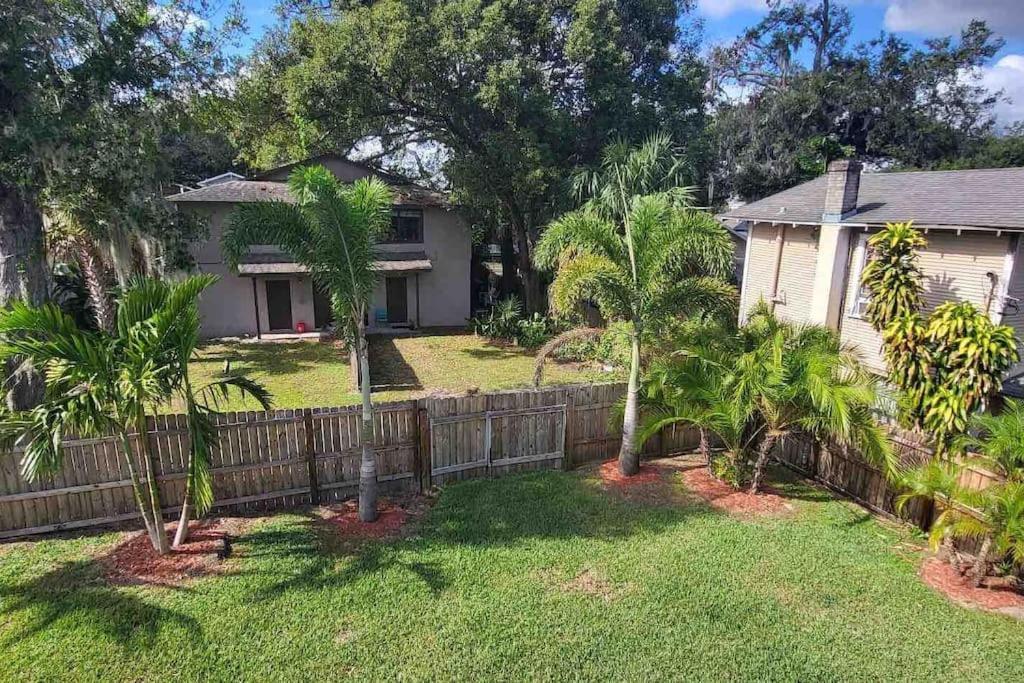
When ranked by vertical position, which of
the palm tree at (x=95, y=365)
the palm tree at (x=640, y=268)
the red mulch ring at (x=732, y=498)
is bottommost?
the red mulch ring at (x=732, y=498)

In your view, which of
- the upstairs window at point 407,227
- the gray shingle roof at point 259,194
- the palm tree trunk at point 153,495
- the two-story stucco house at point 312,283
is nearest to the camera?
the palm tree trunk at point 153,495

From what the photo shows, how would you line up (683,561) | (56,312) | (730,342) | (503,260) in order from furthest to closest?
(503,260) < (730,342) < (683,561) < (56,312)

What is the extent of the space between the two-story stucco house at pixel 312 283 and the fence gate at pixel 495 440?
10997mm

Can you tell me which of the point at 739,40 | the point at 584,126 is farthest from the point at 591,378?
the point at 739,40

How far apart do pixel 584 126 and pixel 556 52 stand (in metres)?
2.35

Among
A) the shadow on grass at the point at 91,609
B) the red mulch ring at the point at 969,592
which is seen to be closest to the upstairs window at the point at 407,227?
the shadow on grass at the point at 91,609

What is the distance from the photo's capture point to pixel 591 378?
16.0m

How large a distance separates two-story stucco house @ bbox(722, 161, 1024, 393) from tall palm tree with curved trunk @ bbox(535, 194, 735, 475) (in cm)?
372

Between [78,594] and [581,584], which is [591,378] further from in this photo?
[78,594]

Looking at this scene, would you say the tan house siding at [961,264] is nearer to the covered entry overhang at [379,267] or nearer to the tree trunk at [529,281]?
the tree trunk at [529,281]

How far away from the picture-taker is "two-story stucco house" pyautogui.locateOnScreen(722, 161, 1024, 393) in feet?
35.7

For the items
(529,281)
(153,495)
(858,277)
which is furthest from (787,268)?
(153,495)

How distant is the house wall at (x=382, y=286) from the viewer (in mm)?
19562

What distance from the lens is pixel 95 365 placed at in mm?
5617
